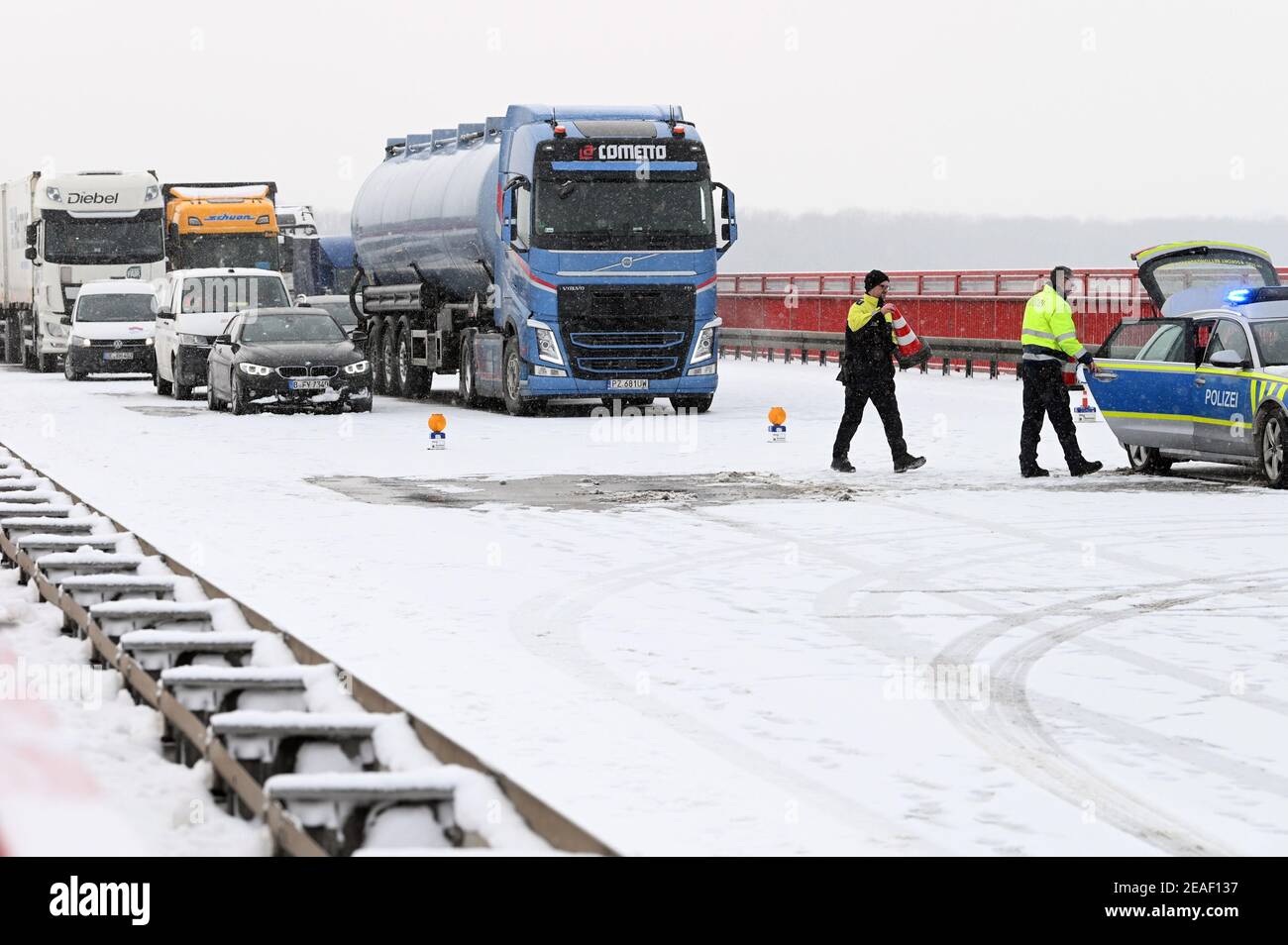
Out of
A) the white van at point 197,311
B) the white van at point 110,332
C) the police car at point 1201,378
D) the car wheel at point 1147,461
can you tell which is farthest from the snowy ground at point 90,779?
the white van at point 110,332

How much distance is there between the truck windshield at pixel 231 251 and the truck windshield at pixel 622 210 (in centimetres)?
1661

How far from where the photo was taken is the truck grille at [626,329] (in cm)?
2755

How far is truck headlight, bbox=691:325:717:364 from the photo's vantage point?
28.2m

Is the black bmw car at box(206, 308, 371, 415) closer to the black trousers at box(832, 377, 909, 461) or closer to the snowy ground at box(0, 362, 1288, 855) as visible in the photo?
the snowy ground at box(0, 362, 1288, 855)

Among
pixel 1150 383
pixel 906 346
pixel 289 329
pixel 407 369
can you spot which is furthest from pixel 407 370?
pixel 1150 383

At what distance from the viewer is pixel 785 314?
48094 mm

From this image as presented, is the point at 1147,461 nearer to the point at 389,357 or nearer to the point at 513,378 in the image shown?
the point at 513,378

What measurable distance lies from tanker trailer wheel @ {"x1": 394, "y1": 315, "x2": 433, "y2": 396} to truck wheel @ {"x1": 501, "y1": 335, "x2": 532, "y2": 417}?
15.2 feet

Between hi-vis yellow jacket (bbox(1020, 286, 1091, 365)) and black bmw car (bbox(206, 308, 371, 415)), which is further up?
hi-vis yellow jacket (bbox(1020, 286, 1091, 365))

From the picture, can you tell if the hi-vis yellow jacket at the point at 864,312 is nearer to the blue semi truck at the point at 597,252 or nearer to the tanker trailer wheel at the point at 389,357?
the blue semi truck at the point at 597,252

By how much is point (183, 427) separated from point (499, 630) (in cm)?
1601

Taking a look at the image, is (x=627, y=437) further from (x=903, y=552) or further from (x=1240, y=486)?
(x=903, y=552)

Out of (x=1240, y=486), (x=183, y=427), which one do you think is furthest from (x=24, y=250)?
(x=1240, y=486)

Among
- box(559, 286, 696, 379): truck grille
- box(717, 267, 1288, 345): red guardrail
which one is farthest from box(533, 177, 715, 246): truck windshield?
box(717, 267, 1288, 345): red guardrail
